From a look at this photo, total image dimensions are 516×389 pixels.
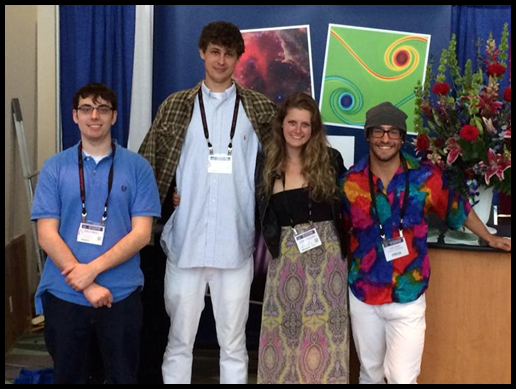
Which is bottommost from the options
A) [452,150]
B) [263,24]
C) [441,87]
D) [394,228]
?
[394,228]

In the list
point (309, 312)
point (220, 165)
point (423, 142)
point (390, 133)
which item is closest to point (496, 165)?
point (423, 142)

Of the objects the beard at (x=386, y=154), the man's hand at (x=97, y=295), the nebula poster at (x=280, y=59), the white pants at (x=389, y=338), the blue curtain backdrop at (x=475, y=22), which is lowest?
the white pants at (x=389, y=338)

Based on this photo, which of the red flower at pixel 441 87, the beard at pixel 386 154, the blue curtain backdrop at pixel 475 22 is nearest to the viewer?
the beard at pixel 386 154

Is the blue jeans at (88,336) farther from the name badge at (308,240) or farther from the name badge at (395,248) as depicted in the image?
the name badge at (395,248)

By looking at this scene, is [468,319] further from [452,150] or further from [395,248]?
[452,150]

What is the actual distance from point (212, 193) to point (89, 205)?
57 cm

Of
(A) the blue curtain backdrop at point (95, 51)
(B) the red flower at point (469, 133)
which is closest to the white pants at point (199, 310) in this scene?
(B) the red flower at point (469, 133)

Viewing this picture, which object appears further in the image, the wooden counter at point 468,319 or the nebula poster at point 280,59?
the nebula poster at point 280,59

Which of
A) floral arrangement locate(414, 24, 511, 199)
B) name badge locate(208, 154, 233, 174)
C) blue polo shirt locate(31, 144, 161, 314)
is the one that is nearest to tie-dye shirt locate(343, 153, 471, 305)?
floral arrangement locate(414, 24, 511, 199)

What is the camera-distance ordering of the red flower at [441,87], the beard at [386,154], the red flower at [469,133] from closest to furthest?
the beard at [386,154] < the red flower at [469,133] < the red flower at [441,87]

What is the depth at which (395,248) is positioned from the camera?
2.59 meters

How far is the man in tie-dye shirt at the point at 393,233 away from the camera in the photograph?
2594mm

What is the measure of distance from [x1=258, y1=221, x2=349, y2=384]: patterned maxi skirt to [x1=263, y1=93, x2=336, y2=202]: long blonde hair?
0.15 m
